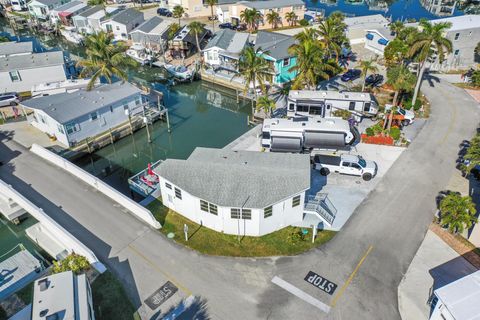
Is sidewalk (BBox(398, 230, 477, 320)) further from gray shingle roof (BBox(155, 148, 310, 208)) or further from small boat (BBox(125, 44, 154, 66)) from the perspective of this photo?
small boat (BBox(125, 44, 154, 66))

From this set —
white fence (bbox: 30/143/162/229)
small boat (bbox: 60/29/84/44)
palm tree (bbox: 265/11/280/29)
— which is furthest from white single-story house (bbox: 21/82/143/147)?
palm tree (bbox: 265/11/280/29)

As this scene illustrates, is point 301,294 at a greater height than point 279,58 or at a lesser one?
lesser

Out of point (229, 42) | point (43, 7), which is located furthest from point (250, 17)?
point (43, 7)

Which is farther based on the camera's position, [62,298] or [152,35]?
[152,35]

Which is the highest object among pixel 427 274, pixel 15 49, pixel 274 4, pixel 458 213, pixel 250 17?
pixel 274 4

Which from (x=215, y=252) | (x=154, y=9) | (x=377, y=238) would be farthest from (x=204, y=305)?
(x=154, y=9)

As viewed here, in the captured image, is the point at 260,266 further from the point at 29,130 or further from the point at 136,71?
the point at 136,71

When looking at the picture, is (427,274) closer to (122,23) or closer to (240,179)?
(240,179)
